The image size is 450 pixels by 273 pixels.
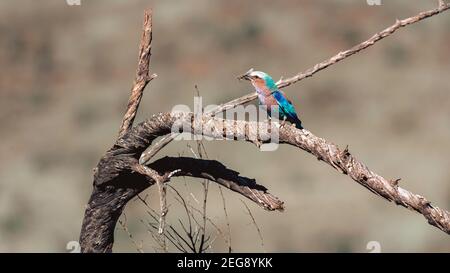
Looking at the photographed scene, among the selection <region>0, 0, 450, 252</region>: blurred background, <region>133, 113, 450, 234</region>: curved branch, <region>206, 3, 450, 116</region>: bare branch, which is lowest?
<region>133, 113, 450, 234</region>: curved branch

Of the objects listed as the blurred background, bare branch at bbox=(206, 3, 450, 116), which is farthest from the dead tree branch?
the blurred background

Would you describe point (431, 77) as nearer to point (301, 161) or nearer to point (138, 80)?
point (301, 161)

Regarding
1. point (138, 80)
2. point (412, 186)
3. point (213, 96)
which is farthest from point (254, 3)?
point (138, 80)

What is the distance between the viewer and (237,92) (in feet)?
72.8

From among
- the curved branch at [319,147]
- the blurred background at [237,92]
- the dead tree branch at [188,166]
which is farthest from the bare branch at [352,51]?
the blurred background at [237,92]

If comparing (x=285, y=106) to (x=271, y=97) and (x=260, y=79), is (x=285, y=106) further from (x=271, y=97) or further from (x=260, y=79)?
(x=260, y=79)

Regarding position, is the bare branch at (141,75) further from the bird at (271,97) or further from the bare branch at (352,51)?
the bird at (271,97)

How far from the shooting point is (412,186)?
20.5 m

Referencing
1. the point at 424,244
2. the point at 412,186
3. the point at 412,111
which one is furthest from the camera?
the point at 412,111

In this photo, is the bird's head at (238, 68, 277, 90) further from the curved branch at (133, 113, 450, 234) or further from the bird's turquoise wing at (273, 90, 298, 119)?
the curved branch at (133, 113, 450, 234)

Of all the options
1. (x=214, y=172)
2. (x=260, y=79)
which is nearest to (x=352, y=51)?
(x=260, y=79)

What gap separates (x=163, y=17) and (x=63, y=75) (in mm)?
2636

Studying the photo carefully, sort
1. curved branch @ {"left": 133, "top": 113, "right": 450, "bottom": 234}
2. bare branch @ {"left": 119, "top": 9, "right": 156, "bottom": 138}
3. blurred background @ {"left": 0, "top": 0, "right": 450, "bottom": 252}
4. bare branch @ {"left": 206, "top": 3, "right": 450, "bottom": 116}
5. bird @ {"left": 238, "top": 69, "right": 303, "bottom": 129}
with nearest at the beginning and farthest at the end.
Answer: curved branch @ {"left": 133, "top": 113, "right": 450, "bottom": 234} < bare branch @ {"left": 206, "top": 3, "right": 450, "bottom": 116} < bare branch @ {"left": 119, "top": 9, "right": 156, "bottom": 138} < bird @ {"left": 238, "top": 69, "right": 303, "bottom": 129} < blurred background @ {"left": 0, "top": 0, "right": 450, "bottom": 252}

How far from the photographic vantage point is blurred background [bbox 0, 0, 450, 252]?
830 inches
